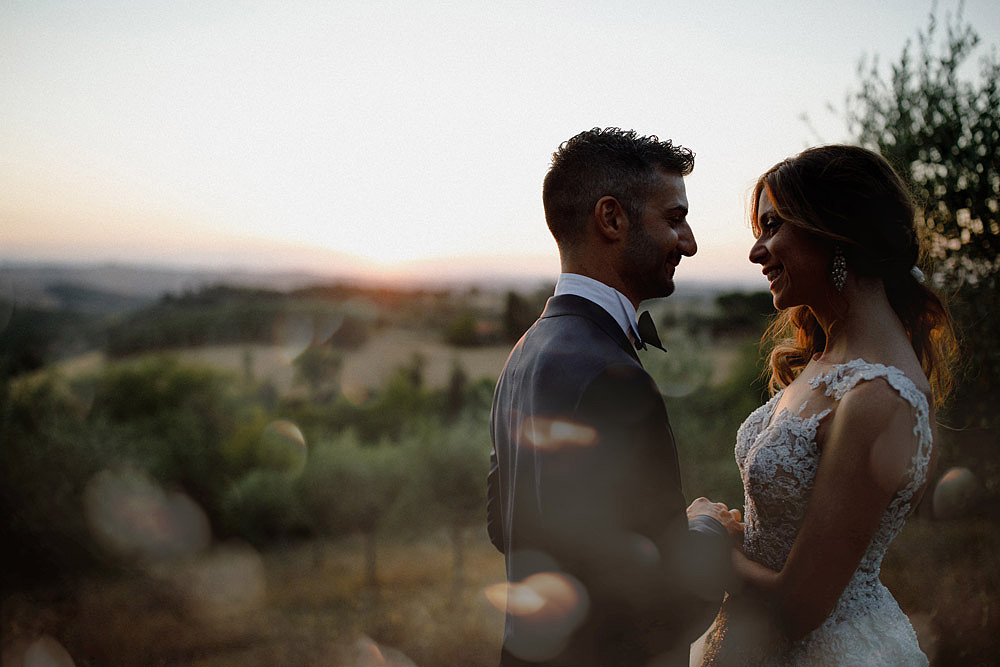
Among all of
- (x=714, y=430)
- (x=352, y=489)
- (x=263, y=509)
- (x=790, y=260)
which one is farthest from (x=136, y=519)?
(x=790, y=260)

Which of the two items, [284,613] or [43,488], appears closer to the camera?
[284,613]

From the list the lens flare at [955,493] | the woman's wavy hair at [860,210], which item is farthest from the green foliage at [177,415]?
the lens flare at [955,493]

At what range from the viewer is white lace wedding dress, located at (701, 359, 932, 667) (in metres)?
1.90

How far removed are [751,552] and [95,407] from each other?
36.4 feet

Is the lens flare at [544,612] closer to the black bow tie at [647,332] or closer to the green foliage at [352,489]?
the black bow tie at [647,332]

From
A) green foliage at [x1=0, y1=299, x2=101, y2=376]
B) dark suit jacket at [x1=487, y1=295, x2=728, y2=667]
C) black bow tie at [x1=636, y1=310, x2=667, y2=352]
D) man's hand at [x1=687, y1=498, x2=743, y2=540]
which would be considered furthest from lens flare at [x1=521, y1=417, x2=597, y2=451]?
green foliage at [x1=0, y1=299, x2=101, y2=376]

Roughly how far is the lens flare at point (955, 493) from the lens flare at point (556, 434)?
621 cm

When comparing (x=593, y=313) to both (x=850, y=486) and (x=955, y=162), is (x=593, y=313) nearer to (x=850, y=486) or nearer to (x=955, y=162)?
(x=850, y=486)

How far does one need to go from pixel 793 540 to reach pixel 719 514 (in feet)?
0.85

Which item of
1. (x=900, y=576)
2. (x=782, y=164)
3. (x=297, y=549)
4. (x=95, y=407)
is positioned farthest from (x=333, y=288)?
(x=782, y=164)

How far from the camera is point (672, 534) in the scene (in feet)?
5.19

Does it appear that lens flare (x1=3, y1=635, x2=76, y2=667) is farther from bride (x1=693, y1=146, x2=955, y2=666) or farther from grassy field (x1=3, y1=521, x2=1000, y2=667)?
bride (x1=693, y1=146, x2=955, y2=666)

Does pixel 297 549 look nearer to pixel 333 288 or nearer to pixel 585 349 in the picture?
pixel 333 288

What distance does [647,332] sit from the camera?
2125mm
